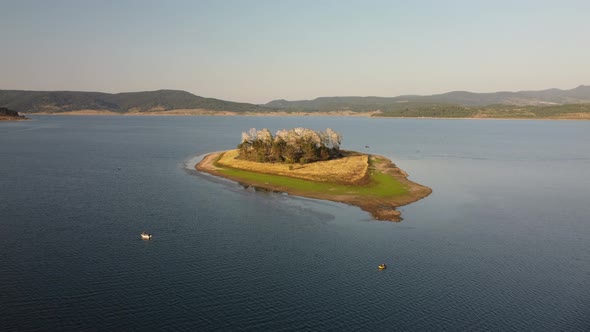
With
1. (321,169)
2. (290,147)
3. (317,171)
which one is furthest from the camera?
(290,147)

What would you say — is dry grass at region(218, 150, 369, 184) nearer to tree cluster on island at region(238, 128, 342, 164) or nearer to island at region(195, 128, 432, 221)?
island at region(195, 128, 432, 221)

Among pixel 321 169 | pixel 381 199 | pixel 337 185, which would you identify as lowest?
pixel 381 199

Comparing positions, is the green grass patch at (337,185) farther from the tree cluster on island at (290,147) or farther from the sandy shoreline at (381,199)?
the tree cluster on island at (290,147)

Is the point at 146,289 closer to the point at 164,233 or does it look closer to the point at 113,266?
the point at 113,266

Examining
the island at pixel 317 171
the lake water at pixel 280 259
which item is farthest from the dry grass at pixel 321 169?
the lake water at pixel 280 259

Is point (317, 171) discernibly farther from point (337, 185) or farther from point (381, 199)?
point (381, 199)

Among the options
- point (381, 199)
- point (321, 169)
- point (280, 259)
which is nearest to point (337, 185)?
point (381, 199)
